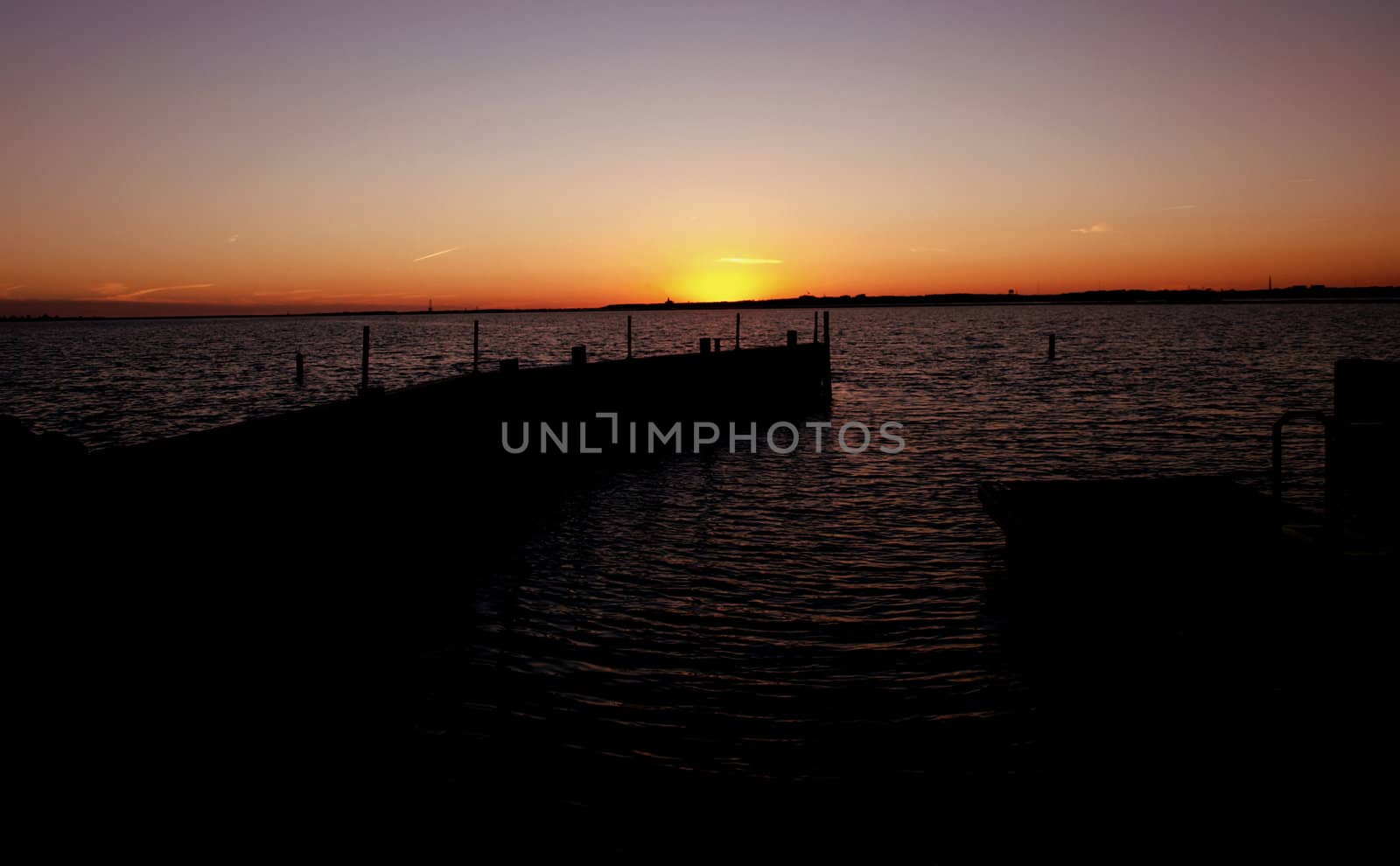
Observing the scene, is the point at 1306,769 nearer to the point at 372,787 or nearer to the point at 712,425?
the point at 372,787

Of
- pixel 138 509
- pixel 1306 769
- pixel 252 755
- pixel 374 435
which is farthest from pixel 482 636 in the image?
pixel 1306 769

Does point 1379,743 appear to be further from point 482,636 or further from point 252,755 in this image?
point 252,755

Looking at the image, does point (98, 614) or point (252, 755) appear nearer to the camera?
point (252, 755)

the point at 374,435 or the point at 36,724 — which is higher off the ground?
the point at 374,435

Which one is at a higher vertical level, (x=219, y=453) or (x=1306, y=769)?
(x=219, y=453)

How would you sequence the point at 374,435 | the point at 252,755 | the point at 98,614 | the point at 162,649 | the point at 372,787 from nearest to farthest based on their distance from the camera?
the point at 372,787
the point at 252,755
the point at 98,614
the point at 162,649
the point at 374,435

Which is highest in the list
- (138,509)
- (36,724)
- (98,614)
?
(138,509)

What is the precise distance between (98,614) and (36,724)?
4.06 feet

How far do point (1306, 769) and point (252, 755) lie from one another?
8.03 meters

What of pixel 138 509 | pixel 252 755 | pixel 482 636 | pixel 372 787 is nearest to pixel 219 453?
pixel 138 509

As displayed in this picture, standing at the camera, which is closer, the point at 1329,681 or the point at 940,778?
the point at 940,778

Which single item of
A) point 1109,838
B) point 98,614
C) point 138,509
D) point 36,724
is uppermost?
point 138,509

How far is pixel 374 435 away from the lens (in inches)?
587

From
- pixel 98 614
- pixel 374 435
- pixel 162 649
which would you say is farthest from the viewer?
pixel 374 435
